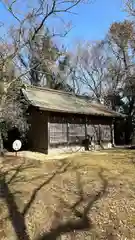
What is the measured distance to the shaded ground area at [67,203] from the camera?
18.1 ft

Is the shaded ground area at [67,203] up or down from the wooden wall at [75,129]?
down

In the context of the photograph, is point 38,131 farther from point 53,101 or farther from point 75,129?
point 53,101

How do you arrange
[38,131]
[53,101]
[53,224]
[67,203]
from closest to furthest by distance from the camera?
[53,224]
[67,203]
[38,131]
[53,101]

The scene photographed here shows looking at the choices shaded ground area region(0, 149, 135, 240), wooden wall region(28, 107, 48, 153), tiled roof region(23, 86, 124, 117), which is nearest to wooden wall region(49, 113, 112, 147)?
wooden wall region(28, 107, 48, 153)

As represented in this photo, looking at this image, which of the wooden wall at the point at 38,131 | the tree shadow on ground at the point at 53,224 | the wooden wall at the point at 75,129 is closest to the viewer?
the tree shadow on ground at the point at 53,224

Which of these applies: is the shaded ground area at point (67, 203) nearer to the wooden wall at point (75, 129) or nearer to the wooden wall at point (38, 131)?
the wooden wall at point (38, 131)

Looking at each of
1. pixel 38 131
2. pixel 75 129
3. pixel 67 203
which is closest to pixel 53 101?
pixel 75 129

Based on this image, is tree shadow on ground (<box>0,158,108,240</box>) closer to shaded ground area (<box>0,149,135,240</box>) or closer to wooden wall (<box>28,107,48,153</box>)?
shaded ground area (<box>0,149,135,240</box>)

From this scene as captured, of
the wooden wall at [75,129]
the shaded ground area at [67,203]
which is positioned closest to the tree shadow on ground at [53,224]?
the shaded ground area at [67,203]

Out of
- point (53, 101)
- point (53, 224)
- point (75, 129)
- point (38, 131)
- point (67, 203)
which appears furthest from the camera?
point (53, 101)

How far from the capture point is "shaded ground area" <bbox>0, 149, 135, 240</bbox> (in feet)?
18.1

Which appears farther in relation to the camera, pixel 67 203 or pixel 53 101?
pixel 53 101

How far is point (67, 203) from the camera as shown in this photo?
6762mm

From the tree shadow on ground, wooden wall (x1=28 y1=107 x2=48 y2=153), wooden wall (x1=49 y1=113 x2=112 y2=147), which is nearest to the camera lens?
the tree shadow on ground
